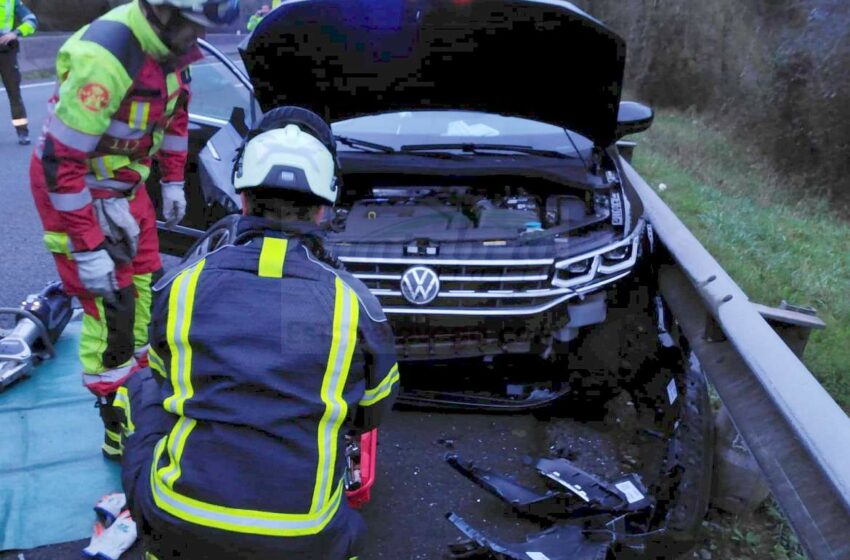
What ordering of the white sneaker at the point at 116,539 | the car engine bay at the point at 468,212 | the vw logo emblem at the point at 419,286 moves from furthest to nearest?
the car engine bay at the point at 468,212 → the vw logo emblem at the point at 419,286 → the white sneaker at the point at 116,539

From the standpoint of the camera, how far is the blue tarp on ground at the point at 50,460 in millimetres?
3074

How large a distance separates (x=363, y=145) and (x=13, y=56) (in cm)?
701

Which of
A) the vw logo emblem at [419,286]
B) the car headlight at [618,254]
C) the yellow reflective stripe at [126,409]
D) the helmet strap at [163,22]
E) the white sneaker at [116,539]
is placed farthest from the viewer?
the car headlight at [618,254]

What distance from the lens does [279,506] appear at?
187 cm

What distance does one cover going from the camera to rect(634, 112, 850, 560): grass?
3076 millimetres

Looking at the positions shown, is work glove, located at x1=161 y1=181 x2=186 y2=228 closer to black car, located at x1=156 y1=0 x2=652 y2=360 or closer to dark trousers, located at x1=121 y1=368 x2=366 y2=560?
black car, located at x1=156 y1=0 x2=652 y2=360

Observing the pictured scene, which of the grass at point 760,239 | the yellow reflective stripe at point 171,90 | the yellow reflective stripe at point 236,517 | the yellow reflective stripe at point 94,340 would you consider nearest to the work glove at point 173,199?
the yellow reflective stripe at point 171,90

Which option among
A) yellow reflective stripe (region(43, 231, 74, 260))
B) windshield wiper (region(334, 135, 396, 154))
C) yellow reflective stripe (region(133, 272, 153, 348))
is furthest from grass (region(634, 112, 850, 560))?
yellow reflective stripe (region(43, 231, 74, 260))

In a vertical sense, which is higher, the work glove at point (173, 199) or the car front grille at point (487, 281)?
the work glove at point (173, 199)

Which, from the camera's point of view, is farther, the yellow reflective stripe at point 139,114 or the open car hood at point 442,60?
the open car hood at point 442,60

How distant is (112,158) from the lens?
3.19 m

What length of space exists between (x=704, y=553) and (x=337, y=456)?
5.36ft

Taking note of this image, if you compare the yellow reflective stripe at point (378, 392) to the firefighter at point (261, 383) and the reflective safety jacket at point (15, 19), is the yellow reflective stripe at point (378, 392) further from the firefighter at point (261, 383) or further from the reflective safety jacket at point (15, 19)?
the reflective safety jacket at point (15, 19)

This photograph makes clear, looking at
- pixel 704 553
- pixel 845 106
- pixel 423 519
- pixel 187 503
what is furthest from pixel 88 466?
pixel 845 106
